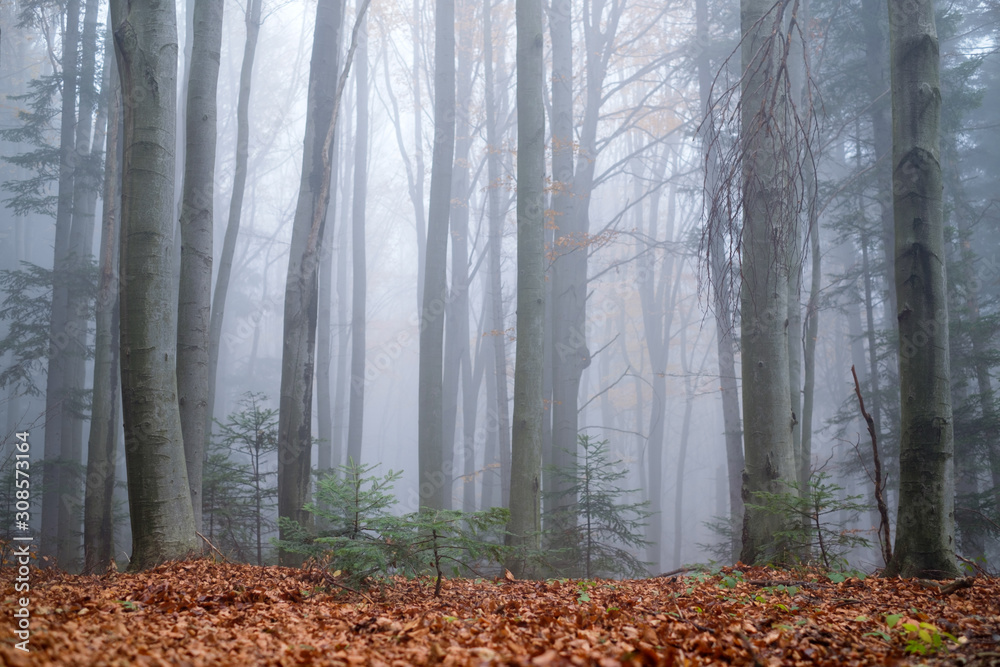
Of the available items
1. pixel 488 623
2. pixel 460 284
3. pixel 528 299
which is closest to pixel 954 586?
pixel 488 623

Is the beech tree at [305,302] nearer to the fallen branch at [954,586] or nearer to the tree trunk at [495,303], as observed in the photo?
the tree trunk at [495,303]

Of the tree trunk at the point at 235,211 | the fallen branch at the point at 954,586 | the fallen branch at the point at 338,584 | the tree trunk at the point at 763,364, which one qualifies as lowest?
the fallen branch at the point at 338,584

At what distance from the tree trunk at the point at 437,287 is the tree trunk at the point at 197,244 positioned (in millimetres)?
3846

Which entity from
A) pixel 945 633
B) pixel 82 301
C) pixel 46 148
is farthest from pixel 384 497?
pixel 46 148

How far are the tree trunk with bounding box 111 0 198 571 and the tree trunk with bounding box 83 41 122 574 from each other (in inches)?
151

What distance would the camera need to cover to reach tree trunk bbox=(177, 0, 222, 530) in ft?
20.6

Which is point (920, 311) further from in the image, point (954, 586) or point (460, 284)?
point (460, 284)

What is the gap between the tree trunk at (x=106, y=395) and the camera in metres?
8.42

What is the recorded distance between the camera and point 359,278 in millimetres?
17781

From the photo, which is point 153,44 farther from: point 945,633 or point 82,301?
point 82,301

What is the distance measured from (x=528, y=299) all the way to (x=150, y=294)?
12.5 ft

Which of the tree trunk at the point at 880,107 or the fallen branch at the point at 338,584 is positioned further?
the tree trunk at the point at 880,107

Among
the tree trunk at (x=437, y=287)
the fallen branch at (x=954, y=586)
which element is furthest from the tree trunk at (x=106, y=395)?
the fallen branch at (x=954, y=586)

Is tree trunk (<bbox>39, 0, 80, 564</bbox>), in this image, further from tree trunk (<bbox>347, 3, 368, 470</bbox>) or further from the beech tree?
the beech tree
